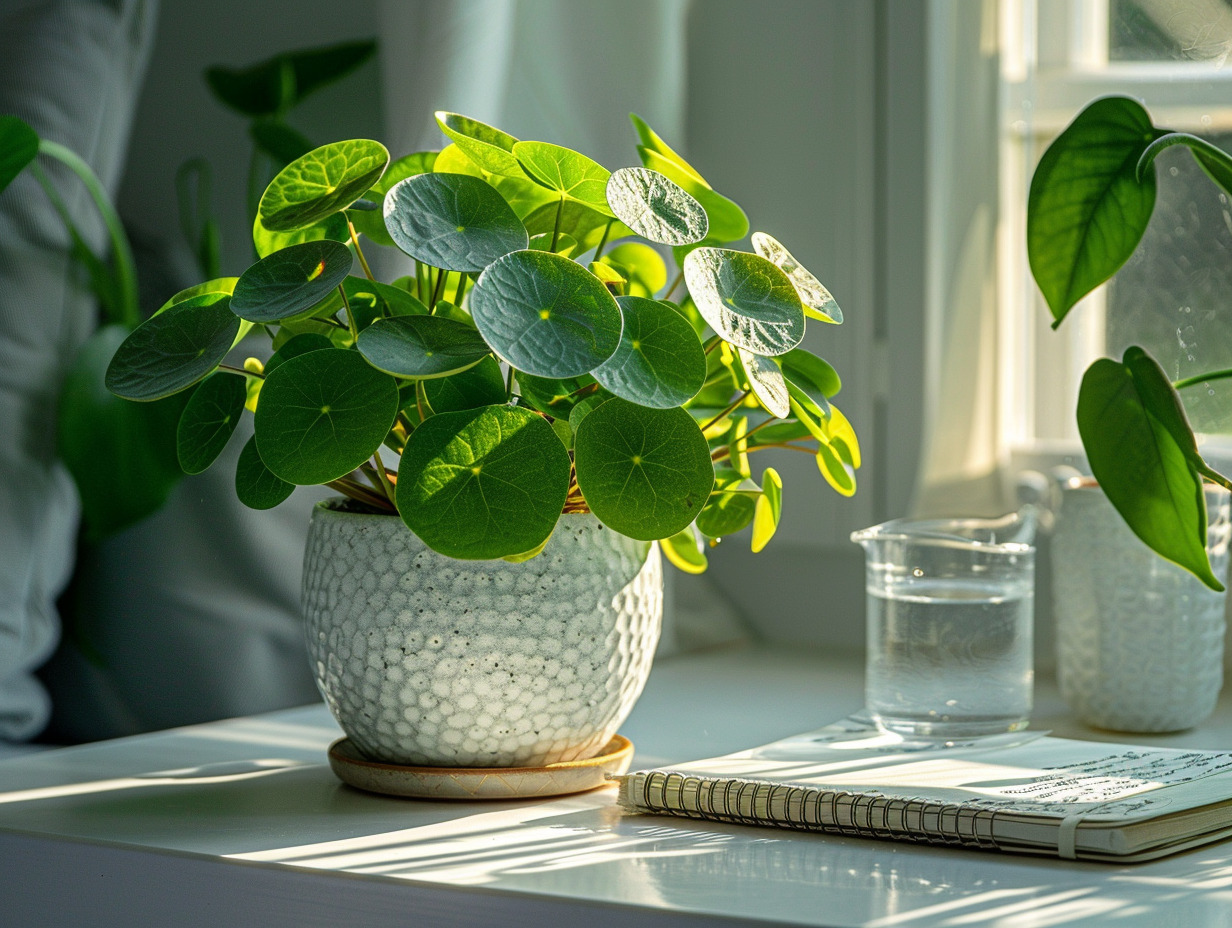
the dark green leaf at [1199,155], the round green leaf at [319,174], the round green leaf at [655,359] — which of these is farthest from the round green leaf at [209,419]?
the dark green leaf at [1199,155]

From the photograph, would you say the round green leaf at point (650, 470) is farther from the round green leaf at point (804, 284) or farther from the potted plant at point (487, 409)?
the round green leaf at point (804, 284)

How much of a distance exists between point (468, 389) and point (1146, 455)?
0.37m

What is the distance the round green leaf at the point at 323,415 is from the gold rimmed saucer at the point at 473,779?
0.60 ft

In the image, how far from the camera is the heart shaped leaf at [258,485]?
74 cm

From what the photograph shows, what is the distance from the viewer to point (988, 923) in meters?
0.56

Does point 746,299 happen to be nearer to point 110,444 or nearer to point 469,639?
point 469,639

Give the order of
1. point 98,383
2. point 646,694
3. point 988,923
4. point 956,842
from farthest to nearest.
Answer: point 646,694, point 98,383, point 956,842, point 988,923

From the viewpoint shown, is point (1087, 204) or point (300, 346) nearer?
point (300, 346)

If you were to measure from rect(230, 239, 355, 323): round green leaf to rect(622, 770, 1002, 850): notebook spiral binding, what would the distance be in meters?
0.29

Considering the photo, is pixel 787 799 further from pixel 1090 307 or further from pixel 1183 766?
pixel 1090 307

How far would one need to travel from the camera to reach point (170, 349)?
701 millimetres

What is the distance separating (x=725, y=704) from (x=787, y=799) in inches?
15.4

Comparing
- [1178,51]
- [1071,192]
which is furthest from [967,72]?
[1071,192]

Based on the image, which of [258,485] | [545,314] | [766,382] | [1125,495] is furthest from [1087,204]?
[258,485]
